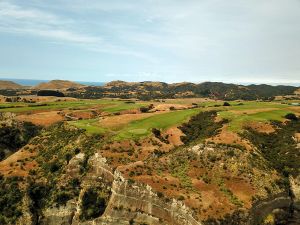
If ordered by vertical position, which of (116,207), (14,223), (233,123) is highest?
(233,123)

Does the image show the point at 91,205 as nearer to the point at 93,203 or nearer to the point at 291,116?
the point at 93,203

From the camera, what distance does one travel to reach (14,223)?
57.9m

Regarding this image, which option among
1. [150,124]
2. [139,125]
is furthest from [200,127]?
[139,125]

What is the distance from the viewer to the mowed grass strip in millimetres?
74725

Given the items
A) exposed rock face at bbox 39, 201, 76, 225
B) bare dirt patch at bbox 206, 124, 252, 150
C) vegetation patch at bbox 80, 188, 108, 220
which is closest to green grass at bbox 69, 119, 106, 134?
vegetation patch at bbox 80, 188, 108, 220

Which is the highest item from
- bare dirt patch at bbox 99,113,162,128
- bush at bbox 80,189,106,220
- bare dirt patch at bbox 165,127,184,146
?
bare dirt patch at bbox 99,113,162,128

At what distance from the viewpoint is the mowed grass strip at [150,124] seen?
74.7m

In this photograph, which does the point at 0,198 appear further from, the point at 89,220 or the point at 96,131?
the point at 96,131

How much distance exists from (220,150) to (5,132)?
54807 millimetres

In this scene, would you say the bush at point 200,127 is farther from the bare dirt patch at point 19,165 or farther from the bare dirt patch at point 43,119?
the bare dirt patch at point 43,119

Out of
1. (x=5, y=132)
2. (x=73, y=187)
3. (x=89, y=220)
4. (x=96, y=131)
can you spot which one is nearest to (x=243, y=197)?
(x=89, y=220)

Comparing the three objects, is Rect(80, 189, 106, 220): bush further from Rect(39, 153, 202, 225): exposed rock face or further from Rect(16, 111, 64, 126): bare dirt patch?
Rect(16, 111, 64, 126): bare dirt patch

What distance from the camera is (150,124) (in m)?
82.9

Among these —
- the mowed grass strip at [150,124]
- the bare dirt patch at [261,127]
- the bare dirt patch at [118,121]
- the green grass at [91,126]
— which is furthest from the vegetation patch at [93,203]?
the bare dirt patch at [261,127]
